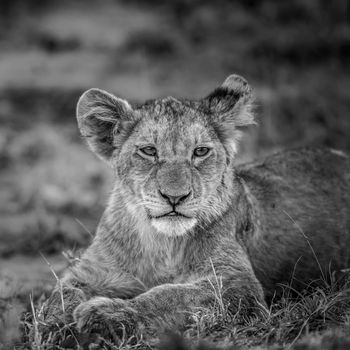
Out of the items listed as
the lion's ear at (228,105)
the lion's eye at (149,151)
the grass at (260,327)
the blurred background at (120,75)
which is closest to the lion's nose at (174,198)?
the lion's eye at (149,151)

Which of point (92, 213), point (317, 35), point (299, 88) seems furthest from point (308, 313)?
point (317, 35)

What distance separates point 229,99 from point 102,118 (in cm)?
104

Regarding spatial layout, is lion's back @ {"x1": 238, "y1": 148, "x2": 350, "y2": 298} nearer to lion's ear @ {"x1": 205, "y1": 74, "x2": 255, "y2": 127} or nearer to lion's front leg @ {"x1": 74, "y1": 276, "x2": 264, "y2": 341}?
lion's ear @ {"x1": 205, "y1": 74, "x2": 255, "y2": 127}

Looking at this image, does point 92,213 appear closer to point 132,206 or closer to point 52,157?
point 52,157

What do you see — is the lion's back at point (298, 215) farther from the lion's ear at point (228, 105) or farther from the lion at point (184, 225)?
the lion's ear at point (228, 105)

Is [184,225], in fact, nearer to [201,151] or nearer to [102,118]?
[201,151]

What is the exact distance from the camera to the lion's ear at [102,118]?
5637 millimetres

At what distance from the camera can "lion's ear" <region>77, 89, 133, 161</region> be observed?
5.64 metres

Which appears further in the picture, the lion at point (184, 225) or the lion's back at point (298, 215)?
the lion's back at point (298, 215)

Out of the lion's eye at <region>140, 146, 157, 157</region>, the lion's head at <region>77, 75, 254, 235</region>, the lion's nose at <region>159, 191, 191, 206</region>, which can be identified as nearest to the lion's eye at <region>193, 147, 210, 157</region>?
the lion's head at <region>77, 75, 254, 235</region>

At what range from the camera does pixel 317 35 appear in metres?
15.0

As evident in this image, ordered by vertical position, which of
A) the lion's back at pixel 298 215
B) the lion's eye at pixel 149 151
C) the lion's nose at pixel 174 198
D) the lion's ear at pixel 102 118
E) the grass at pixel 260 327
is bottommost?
the grass at pixel 260 327

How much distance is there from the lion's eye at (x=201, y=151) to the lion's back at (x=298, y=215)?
0.86 metres

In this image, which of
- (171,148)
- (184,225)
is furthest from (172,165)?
(184,225)
